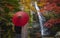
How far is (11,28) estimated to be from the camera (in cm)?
579

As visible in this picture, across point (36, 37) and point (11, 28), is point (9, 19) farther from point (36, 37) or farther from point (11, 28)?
point (36, 37)

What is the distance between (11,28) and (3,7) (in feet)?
2.65

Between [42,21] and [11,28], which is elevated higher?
[42,21]

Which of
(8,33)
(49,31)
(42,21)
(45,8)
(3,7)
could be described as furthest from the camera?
(42,21)

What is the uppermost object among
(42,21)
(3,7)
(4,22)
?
(42,21)

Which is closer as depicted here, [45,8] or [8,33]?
[8,33]

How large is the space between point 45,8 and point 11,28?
50.7 inches

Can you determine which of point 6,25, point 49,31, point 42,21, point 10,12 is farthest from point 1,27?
point 42,21

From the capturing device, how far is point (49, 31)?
908 centimetres

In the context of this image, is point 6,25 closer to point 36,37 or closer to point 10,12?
point 10,12

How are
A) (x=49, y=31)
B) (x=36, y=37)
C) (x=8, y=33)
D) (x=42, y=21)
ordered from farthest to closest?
(x=42, y=21), (x=49, y=31), (x=36, y=37), (x=8, y=33)

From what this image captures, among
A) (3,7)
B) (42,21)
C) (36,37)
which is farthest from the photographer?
(42,21)

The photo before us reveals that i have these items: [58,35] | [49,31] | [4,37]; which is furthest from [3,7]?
[49,31]

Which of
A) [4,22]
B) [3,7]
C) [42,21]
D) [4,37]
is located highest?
[42,21]
